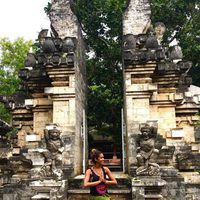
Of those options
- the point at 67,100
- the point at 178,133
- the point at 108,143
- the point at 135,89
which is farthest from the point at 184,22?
the point at 67,100

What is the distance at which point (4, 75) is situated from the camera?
23062mm

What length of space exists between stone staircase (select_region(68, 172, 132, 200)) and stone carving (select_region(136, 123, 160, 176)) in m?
0.70

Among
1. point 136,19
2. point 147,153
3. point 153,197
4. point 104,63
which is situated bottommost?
point 153,197

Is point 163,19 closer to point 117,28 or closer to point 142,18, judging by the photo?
point 117,28

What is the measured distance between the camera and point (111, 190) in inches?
278

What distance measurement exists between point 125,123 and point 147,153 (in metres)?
2.09

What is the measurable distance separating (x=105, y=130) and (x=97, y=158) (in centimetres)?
1122

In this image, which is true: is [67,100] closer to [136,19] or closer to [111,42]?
[136,19]

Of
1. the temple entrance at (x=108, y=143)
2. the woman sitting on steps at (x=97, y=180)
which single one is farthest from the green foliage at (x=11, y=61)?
the woman sitting on steps at (x=97, y=180)

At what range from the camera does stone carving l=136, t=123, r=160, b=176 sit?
656cm

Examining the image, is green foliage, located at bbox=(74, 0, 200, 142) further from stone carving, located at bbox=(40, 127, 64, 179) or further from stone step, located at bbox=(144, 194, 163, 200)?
stone step, located at bbox=(144, 194, 163, 200)

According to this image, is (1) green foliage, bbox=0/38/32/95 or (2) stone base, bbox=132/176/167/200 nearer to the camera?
(2) stone base, bbox=132/176/167/200

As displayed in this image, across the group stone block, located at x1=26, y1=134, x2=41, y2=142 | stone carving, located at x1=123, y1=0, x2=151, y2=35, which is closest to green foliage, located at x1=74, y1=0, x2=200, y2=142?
stone carving, located at x1=123, y1=0, x2=151, y2=35

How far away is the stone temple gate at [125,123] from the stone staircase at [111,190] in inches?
0.9
